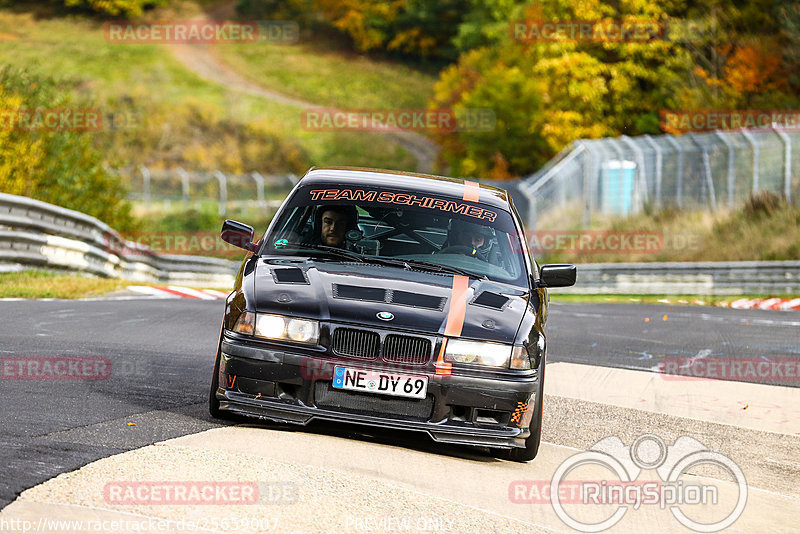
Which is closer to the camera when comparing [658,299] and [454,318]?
[454,318]

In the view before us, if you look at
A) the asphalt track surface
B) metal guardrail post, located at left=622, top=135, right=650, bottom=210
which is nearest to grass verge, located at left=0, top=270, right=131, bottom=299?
the asphalt track surface

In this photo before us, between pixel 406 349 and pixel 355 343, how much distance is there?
0.92 feet

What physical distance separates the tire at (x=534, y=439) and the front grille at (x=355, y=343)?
104cm

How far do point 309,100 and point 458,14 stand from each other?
598 inches

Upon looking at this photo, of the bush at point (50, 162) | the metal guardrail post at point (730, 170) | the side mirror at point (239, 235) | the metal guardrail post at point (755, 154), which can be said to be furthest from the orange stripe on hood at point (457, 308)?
the metal guardrail post at point (730, 170)

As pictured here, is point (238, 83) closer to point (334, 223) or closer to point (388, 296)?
point (334, 223)

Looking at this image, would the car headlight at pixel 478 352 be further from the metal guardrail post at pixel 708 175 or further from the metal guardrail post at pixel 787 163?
the metal guardrail post at pixel 708 175

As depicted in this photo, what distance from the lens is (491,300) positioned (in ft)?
23.6

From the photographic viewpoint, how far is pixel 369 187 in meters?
8.32

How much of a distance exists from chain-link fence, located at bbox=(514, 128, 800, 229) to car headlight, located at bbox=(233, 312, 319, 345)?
24.1 metres

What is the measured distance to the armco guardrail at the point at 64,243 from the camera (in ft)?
52.0

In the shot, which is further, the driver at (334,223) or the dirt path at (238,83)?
the dirt path at (238,83)

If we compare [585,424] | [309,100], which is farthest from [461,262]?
[309,100]

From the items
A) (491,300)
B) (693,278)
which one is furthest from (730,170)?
(491,300)
